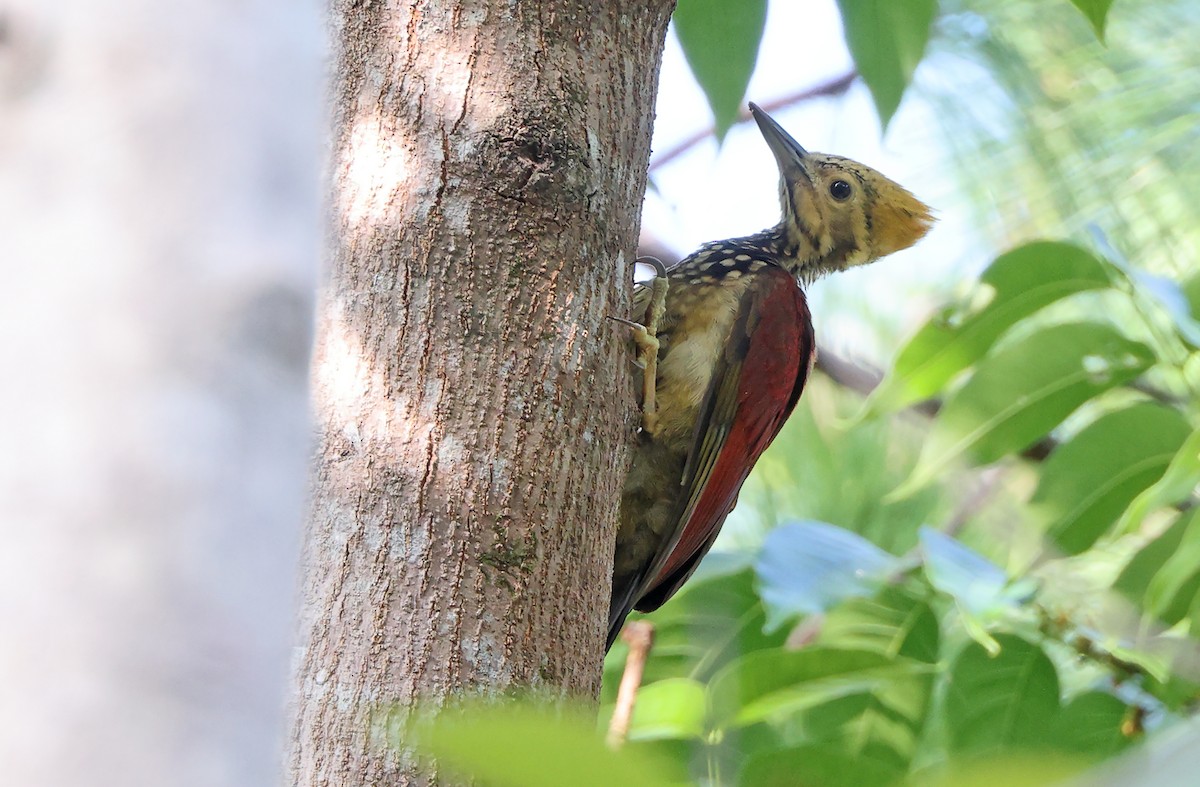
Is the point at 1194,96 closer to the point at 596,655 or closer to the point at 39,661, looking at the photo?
the point at 596,655

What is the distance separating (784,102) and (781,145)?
36.0 inches

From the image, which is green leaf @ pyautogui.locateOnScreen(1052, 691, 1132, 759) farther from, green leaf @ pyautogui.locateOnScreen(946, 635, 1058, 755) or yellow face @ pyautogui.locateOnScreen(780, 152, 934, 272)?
yellow face @ pyautogui.locateOnScreen(780, 152, 934, 272)

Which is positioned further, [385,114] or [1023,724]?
[1023,724]

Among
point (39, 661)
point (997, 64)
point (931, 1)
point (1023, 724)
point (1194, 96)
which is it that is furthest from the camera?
point (997, 64)

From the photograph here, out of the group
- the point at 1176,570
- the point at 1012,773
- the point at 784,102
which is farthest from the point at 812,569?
the point at 784,102

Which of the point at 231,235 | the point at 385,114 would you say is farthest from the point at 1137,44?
the point at 231,235

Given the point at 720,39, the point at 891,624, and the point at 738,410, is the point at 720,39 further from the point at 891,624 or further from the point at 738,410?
the point at 891,624

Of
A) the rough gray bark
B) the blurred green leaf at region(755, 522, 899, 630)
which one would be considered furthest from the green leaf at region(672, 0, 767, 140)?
the rough gray bark

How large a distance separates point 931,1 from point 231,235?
5.36 ft

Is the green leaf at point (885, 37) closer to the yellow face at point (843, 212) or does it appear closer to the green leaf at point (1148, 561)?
the green leaf at point (1148, 561)

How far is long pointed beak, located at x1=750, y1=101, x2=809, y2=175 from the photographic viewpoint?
3240 mm

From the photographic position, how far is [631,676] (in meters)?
2.10

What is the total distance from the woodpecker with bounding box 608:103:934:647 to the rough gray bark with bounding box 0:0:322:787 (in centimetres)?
144

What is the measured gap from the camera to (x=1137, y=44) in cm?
459
